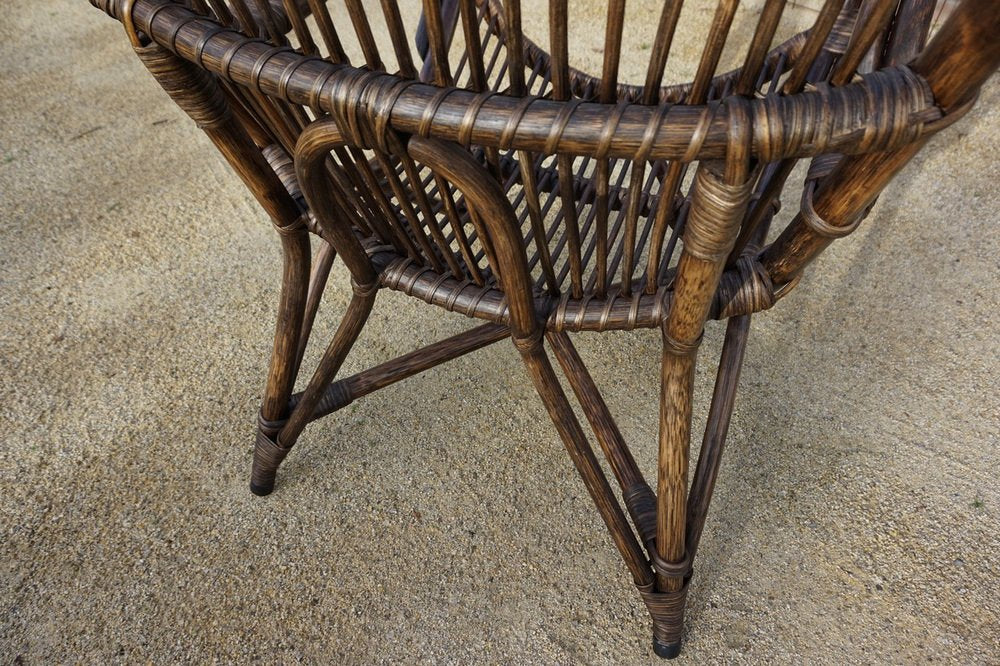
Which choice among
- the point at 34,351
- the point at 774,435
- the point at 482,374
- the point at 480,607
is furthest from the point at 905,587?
the point at 34,351

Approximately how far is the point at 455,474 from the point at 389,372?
29cm

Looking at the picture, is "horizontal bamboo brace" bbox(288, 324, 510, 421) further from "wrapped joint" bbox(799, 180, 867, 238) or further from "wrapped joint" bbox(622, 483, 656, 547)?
"wrapped joint" bbox(799, 180, 867, 238)

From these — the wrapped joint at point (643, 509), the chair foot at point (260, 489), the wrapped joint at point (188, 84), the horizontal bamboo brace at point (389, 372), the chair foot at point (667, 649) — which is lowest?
the chair foot at point (667, 649)

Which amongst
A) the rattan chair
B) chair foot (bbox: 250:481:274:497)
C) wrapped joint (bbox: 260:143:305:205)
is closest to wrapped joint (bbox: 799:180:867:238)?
the rattan chair

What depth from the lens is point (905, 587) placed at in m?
1.41

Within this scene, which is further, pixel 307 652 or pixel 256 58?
pixel 307 652

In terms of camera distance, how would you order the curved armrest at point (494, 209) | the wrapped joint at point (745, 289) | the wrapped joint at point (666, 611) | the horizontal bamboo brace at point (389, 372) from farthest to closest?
1. the horizontal bamboo brace at point (389, 372)
2. the wrapped joint at point (666, 611)
3. the wrapped joint at point (745, 289)
4. the curved armrest at point (494, 209)

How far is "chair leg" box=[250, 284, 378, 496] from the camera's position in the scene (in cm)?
129

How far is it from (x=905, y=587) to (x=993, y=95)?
1.78 meters

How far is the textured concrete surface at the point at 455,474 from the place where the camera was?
1.40 metres

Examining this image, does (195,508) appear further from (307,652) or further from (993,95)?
(993,95)

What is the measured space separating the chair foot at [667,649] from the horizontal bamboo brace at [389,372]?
65 centimetres

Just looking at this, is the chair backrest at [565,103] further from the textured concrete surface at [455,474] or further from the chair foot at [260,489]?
the chair foot at [260,489]

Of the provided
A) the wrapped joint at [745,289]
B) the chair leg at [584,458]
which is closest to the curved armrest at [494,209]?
the chair leg at [584,458]
